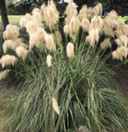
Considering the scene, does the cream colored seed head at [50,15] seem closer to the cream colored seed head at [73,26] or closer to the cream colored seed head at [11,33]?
the cream colored seed head at [73,26]

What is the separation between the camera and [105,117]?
459cm

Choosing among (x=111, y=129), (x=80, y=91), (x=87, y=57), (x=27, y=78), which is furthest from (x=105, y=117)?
(x=27, y=78)

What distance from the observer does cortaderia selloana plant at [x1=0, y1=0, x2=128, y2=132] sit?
435 cm

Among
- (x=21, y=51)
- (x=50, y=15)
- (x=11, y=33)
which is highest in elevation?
(x=50, y=15)

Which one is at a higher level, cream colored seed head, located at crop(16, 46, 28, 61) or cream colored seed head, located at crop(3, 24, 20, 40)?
cream colored seed head, located at crop(3, 24, 20, 40)

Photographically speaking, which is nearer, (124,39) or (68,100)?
(68,100)

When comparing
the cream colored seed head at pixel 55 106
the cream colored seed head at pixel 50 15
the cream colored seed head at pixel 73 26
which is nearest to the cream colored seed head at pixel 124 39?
the cream colored seed head at pixel 73 26

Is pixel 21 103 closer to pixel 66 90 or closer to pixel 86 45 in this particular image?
pixel 66 90

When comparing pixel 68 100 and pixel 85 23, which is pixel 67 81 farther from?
pixel 85 23

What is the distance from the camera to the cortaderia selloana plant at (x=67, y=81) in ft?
14.3

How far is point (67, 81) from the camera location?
14.8ft

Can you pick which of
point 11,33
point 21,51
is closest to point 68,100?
point 21,51

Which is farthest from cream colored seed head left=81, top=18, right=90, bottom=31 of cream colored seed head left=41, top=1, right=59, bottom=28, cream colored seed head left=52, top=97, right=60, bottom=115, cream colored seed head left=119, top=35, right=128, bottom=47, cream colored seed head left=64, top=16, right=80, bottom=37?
cream colored seed head left=52, top=97, right=60, bottom=115

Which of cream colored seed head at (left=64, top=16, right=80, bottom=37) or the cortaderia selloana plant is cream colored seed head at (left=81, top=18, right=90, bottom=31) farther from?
cream colored seed head at (left=64, top=16, right=80, bottom=37)
